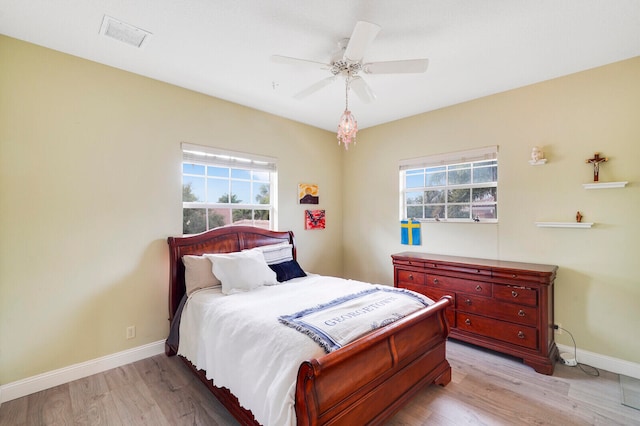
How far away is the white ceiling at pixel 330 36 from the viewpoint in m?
1.87

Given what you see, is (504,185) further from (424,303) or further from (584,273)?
(424,303)

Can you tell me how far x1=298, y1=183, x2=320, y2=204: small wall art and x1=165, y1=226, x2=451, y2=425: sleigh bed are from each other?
1.77 meters

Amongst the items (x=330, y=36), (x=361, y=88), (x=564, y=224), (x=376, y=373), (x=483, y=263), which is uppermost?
(x=330, y=36)

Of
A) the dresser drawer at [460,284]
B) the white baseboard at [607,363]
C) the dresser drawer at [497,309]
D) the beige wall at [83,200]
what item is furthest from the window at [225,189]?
the white baseboard at [607,363]

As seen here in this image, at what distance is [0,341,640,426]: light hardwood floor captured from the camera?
6.49 feet

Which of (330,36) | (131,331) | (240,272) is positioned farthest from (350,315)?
(131,331)

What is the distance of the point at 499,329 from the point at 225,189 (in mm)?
3266

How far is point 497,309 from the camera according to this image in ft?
9.18

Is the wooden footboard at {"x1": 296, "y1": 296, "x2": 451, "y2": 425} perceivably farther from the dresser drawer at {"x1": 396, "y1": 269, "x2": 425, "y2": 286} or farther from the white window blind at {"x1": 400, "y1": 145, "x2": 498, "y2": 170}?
the white window blind at {"x1": 400, "y1": 145, "x2": 498, "y2": 170}

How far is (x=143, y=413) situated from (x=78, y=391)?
0.72m

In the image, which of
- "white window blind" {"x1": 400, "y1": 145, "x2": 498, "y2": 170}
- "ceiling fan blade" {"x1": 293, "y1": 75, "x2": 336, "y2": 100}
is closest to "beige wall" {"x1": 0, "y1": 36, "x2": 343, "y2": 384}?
"ceiling fan blade" {"x1": 293, "y1": 75, "x2": 336, "y2": 100}

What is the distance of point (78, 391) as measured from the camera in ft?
7.55

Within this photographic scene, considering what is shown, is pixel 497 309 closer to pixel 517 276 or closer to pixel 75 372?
pixel 517 276

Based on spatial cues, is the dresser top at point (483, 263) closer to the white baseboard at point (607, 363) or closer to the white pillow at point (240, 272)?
the white baseboard at point (607, 363)
